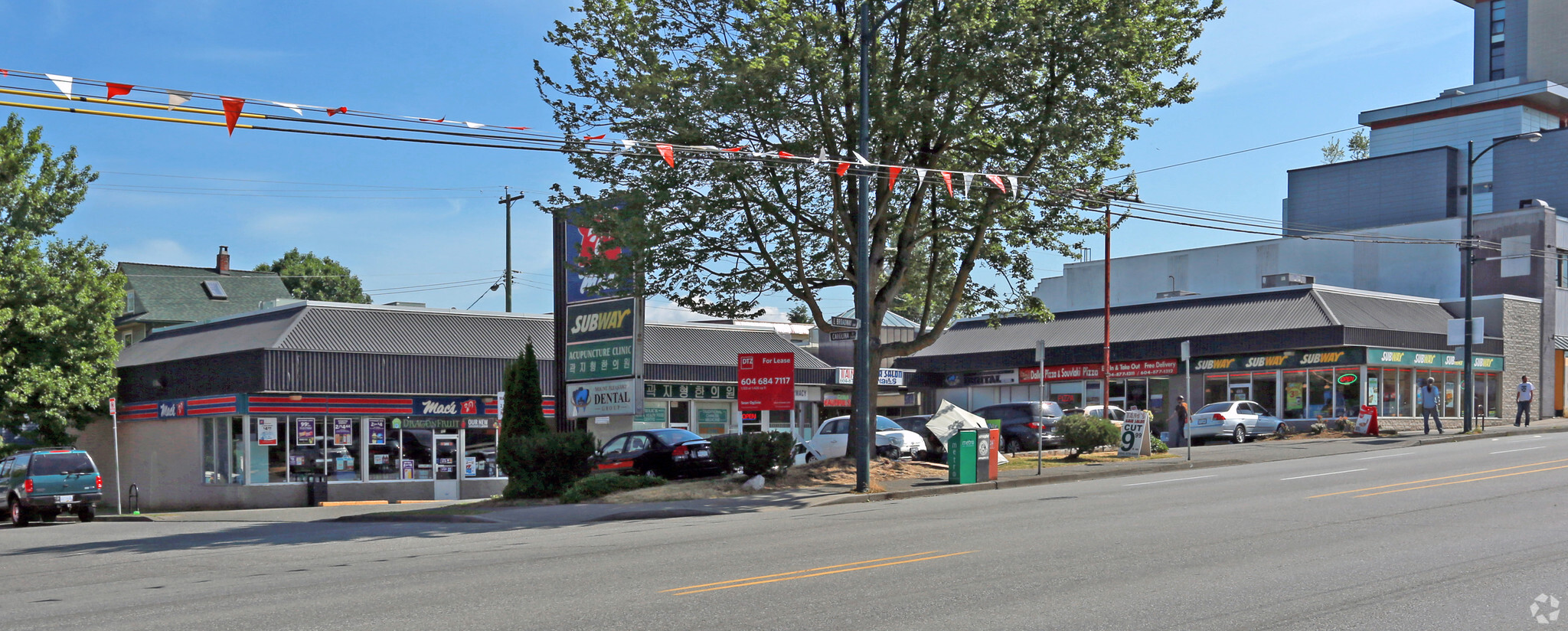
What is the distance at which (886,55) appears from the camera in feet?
74.9

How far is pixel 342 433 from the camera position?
34156 millimetres

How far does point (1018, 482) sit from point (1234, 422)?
17381mm

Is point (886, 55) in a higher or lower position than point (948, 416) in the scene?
higher

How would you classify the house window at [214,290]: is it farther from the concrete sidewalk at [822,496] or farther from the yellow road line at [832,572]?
the yellow road line at [832,572]

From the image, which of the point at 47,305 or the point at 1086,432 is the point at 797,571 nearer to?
the point at 1086,432

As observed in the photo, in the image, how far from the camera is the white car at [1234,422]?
37.7 m

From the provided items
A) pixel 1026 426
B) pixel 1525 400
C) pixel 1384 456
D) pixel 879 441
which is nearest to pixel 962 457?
pixel 879 441

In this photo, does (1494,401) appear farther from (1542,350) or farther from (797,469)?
(797,469)

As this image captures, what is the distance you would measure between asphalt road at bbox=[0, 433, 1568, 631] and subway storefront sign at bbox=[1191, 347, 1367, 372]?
21.9m

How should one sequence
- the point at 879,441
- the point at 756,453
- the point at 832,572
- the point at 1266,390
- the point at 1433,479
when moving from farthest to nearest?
1. the point at 1266,390
2. the point at 879,441
3. the point at 756,453
4. the point at 1433,479
5. the point at 832,572

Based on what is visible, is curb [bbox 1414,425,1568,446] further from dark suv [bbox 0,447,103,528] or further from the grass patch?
dark suv [bbox 0,447,103,528]

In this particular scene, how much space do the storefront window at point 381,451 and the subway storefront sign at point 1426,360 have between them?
30699 mm

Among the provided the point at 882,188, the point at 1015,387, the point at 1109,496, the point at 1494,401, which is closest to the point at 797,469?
the point at 882,188

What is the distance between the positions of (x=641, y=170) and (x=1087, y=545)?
13.3 meters
